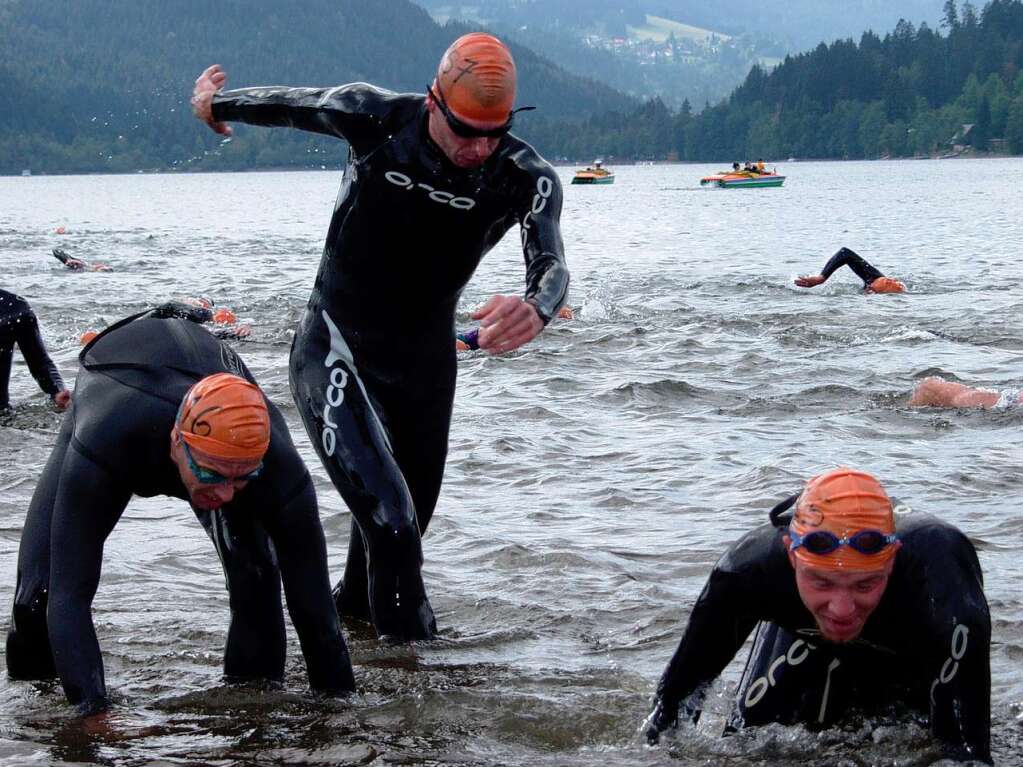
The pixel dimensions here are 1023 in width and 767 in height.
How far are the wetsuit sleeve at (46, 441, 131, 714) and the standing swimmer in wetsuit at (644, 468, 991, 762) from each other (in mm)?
1941

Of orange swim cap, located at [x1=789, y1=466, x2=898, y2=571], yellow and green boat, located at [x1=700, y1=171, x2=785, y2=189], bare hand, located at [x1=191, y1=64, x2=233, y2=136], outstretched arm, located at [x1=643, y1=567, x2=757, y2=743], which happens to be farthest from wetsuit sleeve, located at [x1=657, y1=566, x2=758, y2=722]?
yellow and green boat, located at [x1=700, y1=171, x2=785, y2=189]

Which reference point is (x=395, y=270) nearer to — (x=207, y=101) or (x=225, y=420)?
(x=207, y=101)

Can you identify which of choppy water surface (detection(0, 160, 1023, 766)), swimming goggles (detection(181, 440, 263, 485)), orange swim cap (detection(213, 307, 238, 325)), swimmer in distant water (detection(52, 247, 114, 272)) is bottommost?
choppy water surface (detection(0, 160, 1023, 766))

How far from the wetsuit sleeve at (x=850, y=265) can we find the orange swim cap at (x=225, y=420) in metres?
15.5

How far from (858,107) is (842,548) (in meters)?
169

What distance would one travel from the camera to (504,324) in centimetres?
477

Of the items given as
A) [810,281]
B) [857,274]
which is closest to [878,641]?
[810,281]

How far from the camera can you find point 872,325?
58.1ft

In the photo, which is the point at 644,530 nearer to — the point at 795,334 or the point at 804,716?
the point at 804,716

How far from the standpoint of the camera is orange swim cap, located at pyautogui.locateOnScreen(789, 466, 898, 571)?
4027mm

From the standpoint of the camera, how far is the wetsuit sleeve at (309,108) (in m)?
5.69

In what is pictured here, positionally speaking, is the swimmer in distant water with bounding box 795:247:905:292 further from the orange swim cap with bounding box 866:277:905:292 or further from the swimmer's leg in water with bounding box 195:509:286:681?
the swimmer's leg in water with bounding box 195:509:286:681

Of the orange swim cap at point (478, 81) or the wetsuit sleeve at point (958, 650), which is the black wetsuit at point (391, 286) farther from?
the wetsuit sleeve at point (958, 650)

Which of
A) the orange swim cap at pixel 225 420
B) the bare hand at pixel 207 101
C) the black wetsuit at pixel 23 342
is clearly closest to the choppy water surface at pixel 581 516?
the black wetsuit at pixel 23 342
